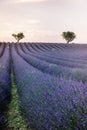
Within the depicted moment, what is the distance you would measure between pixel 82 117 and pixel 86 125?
163mm

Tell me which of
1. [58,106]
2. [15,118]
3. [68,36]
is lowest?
[15,118]

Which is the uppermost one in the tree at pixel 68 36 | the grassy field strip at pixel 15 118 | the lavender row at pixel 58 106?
the tree at pixel 68 36

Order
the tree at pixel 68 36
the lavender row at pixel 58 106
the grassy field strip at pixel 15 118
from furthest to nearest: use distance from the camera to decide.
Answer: the tree at pixel 68 36
the grassy field strip at pixel 15 118
the lavender row at pixel 58 106

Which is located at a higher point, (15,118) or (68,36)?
(68,36)

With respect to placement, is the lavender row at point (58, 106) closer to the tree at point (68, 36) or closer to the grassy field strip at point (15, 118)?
the grassy field strip at point (15, 118)

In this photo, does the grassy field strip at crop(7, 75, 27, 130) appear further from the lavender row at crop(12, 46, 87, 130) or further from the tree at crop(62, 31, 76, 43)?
the tree at crop(62, 31, 76, 43)

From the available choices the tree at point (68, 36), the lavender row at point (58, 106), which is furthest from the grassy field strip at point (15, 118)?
the tree at point (68, 36)

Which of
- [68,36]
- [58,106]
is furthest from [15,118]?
[68,36]

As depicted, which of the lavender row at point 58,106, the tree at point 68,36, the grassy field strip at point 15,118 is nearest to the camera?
the lavender row at point 58,106

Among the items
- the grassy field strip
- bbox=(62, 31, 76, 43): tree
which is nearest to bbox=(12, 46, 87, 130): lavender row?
the grassy field strip

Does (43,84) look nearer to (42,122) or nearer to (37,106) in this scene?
(37,106)

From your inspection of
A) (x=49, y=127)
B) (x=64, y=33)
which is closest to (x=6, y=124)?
(x=49, y=127)

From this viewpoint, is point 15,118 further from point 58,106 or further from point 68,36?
point 68,36

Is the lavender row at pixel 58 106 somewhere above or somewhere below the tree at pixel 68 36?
below
